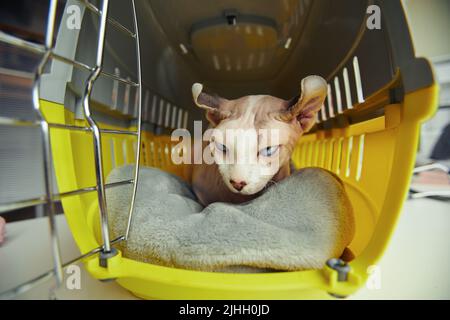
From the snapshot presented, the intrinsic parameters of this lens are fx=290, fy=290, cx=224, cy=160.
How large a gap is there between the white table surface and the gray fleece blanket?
79mm

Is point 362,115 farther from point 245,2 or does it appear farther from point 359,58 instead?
point 245,2

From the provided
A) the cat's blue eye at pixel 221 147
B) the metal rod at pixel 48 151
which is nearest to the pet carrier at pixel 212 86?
the metal rod at pixel 48 151

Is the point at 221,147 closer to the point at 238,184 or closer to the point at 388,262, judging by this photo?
the point at 238,184

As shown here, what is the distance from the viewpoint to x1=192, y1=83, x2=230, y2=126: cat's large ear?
1.78 ft

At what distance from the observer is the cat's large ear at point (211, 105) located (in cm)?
54

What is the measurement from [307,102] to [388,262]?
12.6 inches

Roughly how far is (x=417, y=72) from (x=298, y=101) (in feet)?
0.59

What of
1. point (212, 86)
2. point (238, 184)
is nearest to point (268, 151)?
point (238, 184)

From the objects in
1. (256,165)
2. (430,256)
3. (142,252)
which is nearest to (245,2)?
(256,165)

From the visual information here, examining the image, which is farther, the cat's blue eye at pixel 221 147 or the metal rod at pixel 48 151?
the cat's blue eye at pixel 221 147

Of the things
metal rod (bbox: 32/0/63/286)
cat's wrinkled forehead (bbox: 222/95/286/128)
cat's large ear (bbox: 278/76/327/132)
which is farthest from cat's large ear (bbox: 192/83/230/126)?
metal rod (bbox: 32/0/63/286)

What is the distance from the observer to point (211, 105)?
56cm

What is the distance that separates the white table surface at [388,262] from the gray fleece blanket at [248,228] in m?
0.08

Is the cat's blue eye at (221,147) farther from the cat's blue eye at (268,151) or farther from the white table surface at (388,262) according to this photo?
the white table surface at (388,262)
